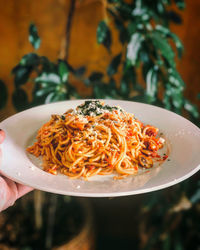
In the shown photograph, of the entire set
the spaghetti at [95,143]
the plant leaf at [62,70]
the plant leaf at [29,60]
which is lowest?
the spaghetti at [95,143]

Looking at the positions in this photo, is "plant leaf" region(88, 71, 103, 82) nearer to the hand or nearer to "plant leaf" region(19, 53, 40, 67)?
"plant leaf" region(19, 53, 40, 67)

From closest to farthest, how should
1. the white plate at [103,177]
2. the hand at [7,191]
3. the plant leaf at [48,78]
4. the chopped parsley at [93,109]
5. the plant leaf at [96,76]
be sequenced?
the white plate at [103,177] < the hand at [7,191] < the chopped parsley at [93,109] < the plant leaf at [48,78] < the plant leaf at [96,76]

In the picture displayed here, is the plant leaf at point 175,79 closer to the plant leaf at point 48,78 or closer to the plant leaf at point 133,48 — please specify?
the plant leaf at point 133,48

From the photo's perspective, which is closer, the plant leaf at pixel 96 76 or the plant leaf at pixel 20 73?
the plant leaf at pixel 20 73

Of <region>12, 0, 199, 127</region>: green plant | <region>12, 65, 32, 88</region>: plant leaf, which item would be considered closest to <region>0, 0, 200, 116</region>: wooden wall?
<region>12, 0, 199, 127</region>: green plant

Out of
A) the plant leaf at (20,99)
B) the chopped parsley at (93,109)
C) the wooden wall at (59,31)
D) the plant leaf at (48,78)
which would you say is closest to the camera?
the chopped parsley at (93,109)

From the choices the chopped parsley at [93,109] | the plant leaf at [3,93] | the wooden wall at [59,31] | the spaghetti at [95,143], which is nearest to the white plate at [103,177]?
the spaghetti at [95,143]

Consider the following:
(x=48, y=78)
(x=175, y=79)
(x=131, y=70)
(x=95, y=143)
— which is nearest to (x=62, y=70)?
(x=48, y=78)
